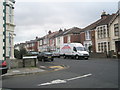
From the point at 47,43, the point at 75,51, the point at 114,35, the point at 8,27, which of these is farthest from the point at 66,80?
the point at 47,43

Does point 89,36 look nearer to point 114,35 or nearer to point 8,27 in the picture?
point 114,35

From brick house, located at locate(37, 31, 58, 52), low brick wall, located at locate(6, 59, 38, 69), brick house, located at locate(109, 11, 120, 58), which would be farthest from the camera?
brick house, located at locate(37, 31, 58, 52)

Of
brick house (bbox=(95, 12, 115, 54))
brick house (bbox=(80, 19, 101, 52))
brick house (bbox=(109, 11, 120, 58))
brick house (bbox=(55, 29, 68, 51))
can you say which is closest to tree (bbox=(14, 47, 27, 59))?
brick house (bbox=(109, 11, 120, 58))

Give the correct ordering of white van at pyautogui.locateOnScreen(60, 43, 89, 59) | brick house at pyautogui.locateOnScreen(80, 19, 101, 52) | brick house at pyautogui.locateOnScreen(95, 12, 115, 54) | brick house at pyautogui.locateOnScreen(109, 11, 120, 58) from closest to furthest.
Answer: white van at pyautogui.locateOnScreen(60, 43, 89, 59)
brick house at pyautogui.locateOnScreen(109, 11, 120, 58)
brick house at pyautogui.locateOnScreen(95, 12, 115, 54)
brick house at pyautogui.locateOnScreen(80, 19, 101, 52)

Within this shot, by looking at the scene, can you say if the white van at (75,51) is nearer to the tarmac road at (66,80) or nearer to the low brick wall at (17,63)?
the low brick wall at (17,63)

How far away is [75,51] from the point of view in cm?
2772

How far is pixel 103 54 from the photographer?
99.9 feet

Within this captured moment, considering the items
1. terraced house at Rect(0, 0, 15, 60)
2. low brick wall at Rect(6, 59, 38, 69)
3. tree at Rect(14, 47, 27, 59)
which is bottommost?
low brick wall at Rect(6, 59, 38, 69)

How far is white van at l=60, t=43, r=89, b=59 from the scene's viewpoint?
1043 inches

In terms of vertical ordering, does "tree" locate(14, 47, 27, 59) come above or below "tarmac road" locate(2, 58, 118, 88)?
above

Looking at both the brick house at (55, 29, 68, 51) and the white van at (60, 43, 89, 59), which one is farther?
the brick house at (55, 29, 68, 51)

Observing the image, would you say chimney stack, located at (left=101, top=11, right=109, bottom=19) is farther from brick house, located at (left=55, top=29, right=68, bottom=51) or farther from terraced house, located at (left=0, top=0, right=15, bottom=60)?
terraced house, located at (left=0, top=0, right=15, bottom=60)

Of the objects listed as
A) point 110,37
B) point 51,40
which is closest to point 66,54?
point 110,37

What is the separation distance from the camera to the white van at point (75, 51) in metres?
26.5
